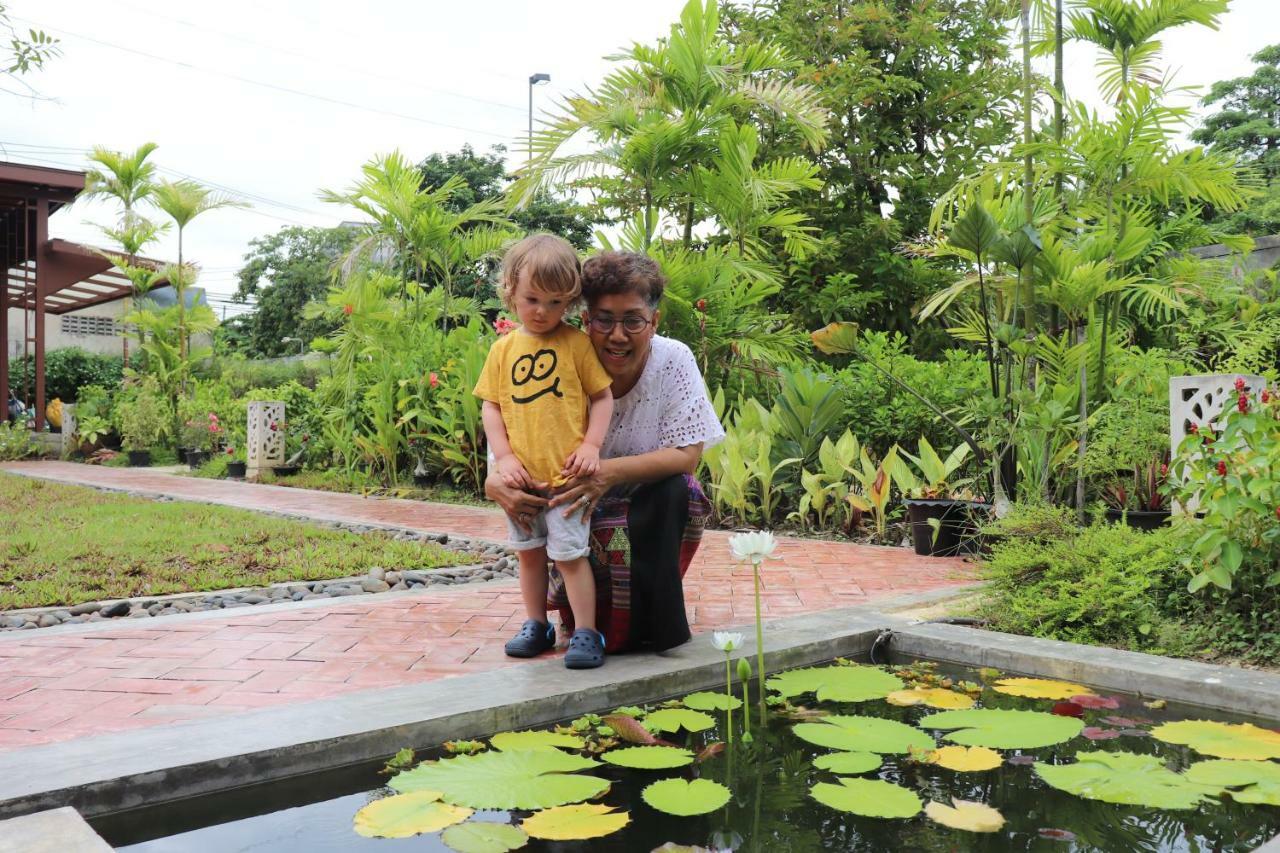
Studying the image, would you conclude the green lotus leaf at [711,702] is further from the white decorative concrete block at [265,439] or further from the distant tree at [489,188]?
the distant tree at [489,188]

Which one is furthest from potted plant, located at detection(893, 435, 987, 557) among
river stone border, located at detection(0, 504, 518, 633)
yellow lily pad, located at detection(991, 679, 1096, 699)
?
yellow lily pad, located at detection(991, 679, 1096, 699)

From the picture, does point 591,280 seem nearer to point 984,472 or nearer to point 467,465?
point 984,472

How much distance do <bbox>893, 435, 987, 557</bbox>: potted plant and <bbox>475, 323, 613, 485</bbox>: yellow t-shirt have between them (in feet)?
9.82

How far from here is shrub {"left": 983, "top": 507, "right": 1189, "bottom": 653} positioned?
9.11 ft

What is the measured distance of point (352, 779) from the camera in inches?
69.4

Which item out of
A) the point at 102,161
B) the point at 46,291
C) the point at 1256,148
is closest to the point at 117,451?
the point at 46,291

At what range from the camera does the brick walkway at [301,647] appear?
2.16 metres

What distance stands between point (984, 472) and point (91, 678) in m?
4.26

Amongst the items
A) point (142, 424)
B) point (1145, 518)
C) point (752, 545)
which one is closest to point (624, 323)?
point (752, 545)

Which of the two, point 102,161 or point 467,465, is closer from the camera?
point 467,465

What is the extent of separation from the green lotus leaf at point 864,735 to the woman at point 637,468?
548 mm

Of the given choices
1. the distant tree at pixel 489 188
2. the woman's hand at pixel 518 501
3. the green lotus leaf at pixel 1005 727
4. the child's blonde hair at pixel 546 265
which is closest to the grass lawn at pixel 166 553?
the woman's hand at pixel 518 501

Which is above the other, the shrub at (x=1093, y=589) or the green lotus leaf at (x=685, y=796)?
the shrub at (x=1093, y=589)

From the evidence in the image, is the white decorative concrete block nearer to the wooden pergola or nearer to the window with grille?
the wooden pergola
